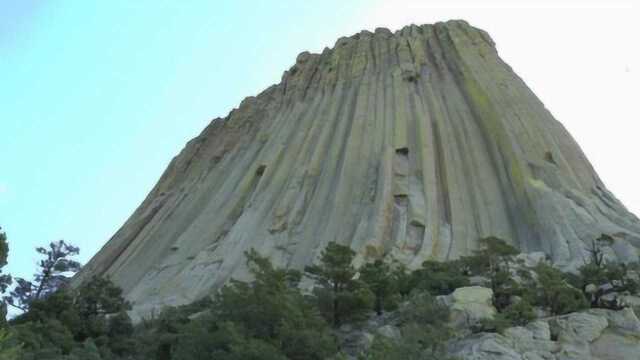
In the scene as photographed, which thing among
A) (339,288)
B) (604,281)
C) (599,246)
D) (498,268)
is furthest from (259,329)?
(599,246)

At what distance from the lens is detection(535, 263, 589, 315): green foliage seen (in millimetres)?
21562

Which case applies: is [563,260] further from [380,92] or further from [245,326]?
[380,92]

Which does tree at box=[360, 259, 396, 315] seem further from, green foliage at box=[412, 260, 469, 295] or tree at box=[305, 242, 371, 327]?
green foliage at box=[412, 260, 469, 295]

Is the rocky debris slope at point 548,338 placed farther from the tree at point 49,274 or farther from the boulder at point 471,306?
the tree at point 49,274

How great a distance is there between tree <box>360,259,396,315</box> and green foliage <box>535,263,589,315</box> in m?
3.30

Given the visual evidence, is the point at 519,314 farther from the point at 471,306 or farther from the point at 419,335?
the point at 419,335

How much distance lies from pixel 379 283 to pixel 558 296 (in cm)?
439

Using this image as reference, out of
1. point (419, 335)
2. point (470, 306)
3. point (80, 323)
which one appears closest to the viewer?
point (419, 335)

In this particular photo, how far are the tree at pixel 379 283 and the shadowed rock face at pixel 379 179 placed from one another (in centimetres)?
419

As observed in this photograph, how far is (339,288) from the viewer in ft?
77.6

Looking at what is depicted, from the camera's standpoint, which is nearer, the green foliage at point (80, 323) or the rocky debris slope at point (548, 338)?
the rocky debris slope at point (548, 338)

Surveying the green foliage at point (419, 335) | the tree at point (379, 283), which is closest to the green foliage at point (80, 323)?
the tree at point (379, 283)

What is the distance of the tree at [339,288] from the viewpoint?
73.5ft

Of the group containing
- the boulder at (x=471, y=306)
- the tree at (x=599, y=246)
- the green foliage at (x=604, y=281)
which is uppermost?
the tree at (x=599, y=246)
